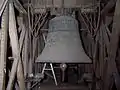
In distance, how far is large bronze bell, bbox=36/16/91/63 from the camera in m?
3.39

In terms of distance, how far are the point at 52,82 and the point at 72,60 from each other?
99.5 inches

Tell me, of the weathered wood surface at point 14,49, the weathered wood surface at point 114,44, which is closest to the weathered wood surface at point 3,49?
the weathered wood surface at point 14,49

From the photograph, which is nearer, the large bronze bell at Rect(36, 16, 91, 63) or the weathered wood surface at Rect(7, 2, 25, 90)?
the weathered wood surface at Rect(7, 2, 25, 90)

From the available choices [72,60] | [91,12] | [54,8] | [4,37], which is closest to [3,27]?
[4,37]

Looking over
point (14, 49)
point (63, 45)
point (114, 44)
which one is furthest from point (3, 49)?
point (63, 45)

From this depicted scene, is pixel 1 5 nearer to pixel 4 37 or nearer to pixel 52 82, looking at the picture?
pixel 4 37

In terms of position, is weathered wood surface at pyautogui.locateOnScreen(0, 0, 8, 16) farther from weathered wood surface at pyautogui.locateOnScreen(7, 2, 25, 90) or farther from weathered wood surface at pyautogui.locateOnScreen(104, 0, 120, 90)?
weathered wood surface at pyautogui.locateOnScreen(104, 0, 120, 90)

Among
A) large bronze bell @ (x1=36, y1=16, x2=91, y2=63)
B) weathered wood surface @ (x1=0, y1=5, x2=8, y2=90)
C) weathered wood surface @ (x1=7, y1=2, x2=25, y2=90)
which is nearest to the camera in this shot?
weathered wood surface @ (x1=0, y1=5, x2=8, y2=90)

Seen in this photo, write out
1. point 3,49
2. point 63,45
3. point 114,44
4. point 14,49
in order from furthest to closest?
point 63,45
point 14,49
point 3,49
point 114,44

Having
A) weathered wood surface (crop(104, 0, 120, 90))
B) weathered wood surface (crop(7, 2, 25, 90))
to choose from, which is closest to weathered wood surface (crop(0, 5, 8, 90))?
weathered wood surface (crop(7, 2, 25, 90))

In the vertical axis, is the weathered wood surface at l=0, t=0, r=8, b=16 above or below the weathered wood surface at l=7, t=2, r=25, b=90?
above

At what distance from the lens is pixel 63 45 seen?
3633mm

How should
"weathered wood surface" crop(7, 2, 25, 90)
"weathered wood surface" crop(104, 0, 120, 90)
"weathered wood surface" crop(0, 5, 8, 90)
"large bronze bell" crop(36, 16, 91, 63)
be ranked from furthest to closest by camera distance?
"large bronze bell" crop(36, 16, 91, 63) < "weathered wood surface" crop(7, 2, 25, 90) < "weathered wood surface" crop(0, 5, 8, 90) < "weathered wood surface" crop(104, 0, 120, 90)

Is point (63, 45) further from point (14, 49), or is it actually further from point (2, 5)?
point (2, 5)
